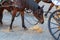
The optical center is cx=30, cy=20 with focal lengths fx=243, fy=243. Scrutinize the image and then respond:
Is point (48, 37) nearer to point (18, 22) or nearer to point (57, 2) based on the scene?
point (57, 2)

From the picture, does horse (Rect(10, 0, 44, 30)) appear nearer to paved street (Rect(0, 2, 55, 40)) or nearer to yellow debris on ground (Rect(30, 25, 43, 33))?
paved street (Rect(0, 2, 55, 40))

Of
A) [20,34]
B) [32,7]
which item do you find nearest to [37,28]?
[20,34]

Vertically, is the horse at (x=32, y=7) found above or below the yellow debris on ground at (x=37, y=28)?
above

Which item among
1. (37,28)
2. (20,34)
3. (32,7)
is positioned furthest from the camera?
(37,28)

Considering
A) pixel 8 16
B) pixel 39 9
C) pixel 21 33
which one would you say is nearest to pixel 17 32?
pixel 21 33

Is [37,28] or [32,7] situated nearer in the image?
[32,7]

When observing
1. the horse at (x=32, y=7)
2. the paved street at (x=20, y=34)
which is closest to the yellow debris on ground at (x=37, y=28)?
the paved street at (x=20, y=34)

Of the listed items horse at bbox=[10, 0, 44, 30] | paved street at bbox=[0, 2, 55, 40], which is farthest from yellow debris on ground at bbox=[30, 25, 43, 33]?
horse at bbox=[10, 0, 44, 30]

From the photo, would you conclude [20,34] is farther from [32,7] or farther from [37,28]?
[32,7]

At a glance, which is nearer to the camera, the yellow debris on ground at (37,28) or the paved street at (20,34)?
the paved street at (20,34)

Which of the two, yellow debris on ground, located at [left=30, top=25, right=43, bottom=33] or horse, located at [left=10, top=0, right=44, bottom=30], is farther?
yellow debris on ground, located at [left=30, top=25, right=43, bottom=33]

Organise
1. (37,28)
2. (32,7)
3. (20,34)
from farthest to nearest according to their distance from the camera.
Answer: (37,28) < (20,34) < (32,7)

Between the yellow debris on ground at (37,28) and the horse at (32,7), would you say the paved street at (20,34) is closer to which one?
A: the yellow debris on ground at (37,28)

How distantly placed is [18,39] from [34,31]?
956mm
